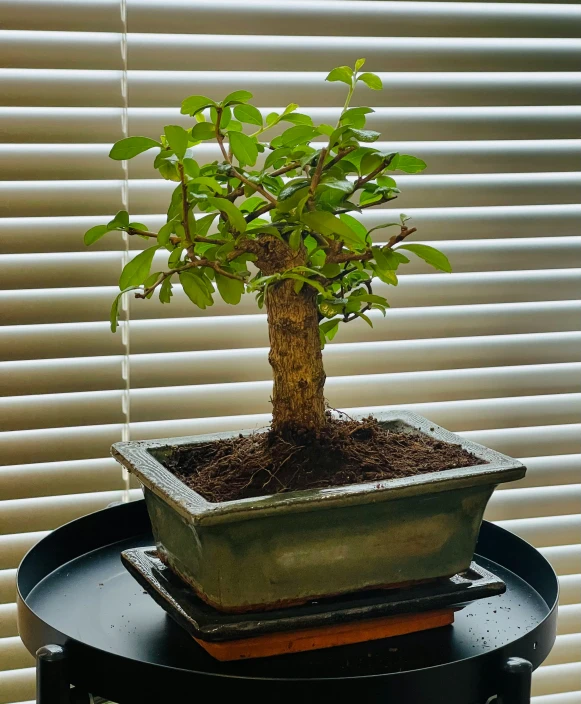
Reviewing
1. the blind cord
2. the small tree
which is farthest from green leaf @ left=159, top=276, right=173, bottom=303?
the blind cord

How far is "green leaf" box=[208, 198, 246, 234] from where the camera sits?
0.79 metres

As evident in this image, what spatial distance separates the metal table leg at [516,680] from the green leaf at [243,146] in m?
0.55

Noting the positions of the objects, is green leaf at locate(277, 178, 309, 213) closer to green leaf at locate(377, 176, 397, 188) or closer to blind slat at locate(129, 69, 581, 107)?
green leaf at locate(377, 176, 397, 188)

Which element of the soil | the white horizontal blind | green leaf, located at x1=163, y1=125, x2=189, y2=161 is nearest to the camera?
green leaf, located at x1=163, y1=125, x2=189, y2=161

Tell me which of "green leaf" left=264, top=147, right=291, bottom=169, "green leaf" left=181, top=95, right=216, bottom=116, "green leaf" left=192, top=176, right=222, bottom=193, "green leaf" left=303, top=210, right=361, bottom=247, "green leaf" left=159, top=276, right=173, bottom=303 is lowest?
"green leaf" left=159, top=276, right=173, bottom=303

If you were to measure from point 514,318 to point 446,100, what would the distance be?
37 centimetres

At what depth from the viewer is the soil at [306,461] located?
870mm

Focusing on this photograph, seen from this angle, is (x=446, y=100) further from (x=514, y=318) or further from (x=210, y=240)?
(x=210, y=240)

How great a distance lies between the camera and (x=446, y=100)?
132 centimetres

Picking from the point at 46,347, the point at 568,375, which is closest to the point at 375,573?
the point at 46,347

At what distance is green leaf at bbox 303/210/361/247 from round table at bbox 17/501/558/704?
0.40 meters

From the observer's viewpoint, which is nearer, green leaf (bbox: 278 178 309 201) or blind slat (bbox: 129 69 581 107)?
green leaf (bbox: 278 178 309 201)

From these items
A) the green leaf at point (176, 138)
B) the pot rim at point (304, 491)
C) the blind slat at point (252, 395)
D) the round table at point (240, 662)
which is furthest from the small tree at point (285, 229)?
the blind slat at point (252, 395)

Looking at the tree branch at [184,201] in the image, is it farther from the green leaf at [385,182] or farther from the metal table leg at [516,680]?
the metal table leg at [516,680]
